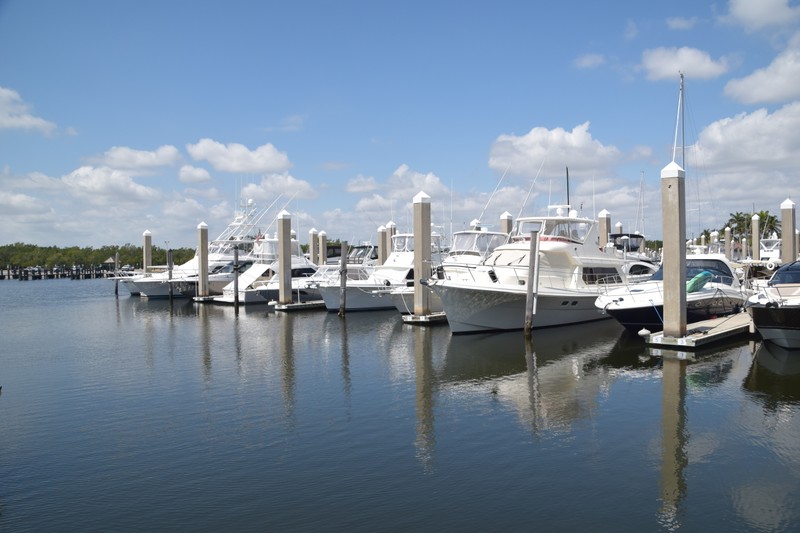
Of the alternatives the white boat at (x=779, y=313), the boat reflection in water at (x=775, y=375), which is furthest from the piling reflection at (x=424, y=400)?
the white boat at (x=779, y=313)

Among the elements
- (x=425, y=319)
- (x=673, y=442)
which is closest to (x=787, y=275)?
(x=673, y=442)

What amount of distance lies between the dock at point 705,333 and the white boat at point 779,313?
131 cm

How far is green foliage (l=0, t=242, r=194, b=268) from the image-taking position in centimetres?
12712

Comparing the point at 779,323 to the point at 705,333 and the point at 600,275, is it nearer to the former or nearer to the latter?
the point at 705,333

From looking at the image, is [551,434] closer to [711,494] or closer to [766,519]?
[711,494]

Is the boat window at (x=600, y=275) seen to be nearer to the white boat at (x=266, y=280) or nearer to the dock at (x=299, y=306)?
the dock at (x=299, y=306)

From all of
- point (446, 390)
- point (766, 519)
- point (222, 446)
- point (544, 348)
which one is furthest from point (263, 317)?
point (766, 519)

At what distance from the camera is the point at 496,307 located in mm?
22516

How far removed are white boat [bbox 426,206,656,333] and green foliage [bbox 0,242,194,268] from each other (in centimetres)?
10846

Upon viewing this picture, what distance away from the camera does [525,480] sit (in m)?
8.84

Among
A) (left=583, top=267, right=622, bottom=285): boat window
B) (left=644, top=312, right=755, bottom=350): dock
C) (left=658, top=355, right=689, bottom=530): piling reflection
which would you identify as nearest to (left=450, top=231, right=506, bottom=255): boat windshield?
(left=583, top=267, right=622, bottom=285): boat window

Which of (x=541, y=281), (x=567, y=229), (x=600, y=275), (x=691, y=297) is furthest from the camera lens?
(x=600, y=275)

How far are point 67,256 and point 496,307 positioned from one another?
12920 centimetres

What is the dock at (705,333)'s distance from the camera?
17.5 meters
